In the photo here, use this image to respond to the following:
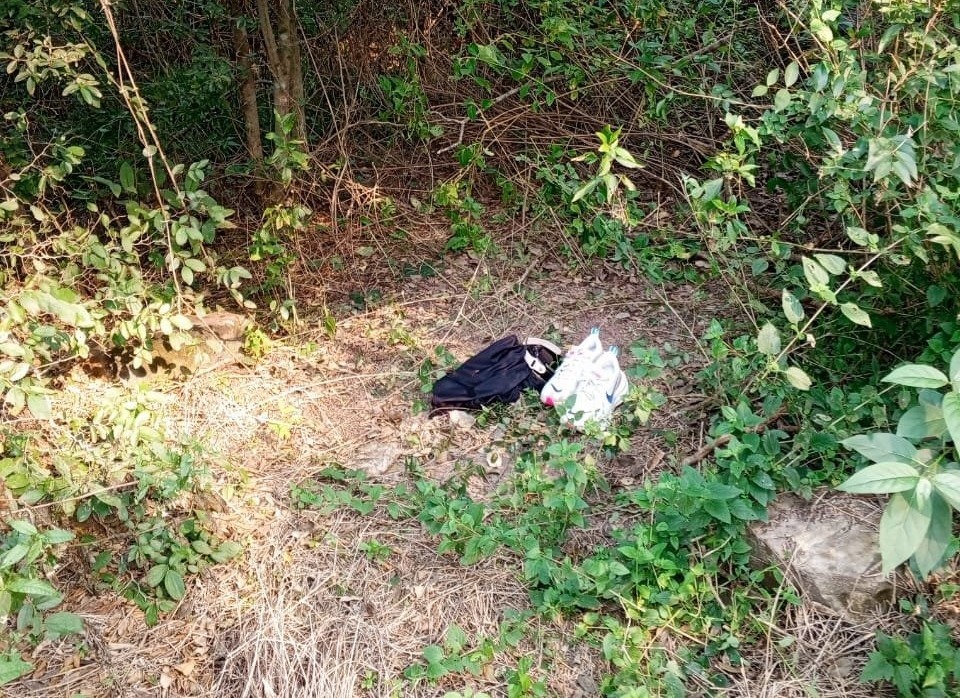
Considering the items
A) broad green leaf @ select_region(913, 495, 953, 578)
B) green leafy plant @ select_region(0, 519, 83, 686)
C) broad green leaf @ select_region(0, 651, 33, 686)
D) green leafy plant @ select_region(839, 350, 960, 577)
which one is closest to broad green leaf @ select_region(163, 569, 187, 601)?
green leafy plant @ select_region(0, 519, 83, 686)

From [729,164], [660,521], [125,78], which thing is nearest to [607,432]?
[660,521]

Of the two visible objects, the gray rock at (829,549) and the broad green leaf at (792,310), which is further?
the broad green leaf at (792,310)

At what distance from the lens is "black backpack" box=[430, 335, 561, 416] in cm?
321

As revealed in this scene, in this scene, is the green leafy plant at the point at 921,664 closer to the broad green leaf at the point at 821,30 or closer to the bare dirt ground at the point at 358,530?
the bare dirt ground at the point at 358,530

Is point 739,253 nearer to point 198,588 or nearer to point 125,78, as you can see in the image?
point 198,588

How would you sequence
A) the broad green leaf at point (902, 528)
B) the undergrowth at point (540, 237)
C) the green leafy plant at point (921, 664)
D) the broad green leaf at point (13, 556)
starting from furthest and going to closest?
1. the undergrowth at point (540, 237)
2. the green leafy plant at point (921, 664)
3. the broad green leaf at point (13, 556)
4. the broad green leaf at point (902, 528)

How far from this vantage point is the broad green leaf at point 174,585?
2344 mm

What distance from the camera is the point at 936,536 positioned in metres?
1.47

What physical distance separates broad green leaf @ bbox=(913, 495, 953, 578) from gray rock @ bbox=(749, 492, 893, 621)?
0.68m

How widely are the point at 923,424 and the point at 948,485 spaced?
27 centimetres

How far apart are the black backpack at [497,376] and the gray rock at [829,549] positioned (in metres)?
1.22

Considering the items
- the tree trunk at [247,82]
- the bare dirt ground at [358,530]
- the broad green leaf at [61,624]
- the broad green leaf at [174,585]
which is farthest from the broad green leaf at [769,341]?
the tree trunk at [247,82]

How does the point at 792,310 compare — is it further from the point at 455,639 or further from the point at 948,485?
the point at 455,639

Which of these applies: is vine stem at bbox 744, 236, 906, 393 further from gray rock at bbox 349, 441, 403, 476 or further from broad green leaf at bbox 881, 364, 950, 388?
gray rock at bbox 349, 441, 403, 476
